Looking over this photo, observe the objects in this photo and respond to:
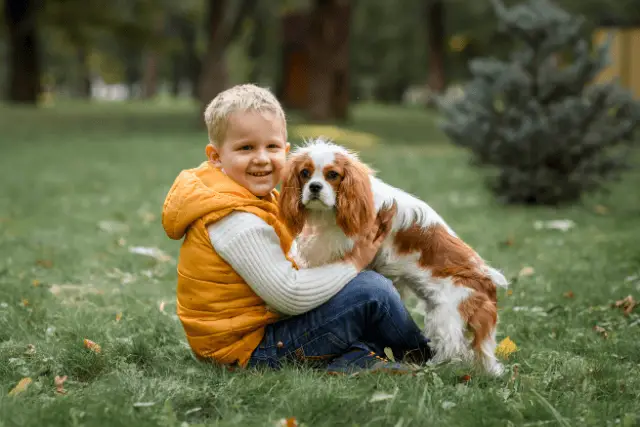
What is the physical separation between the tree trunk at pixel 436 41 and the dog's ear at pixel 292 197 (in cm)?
3001

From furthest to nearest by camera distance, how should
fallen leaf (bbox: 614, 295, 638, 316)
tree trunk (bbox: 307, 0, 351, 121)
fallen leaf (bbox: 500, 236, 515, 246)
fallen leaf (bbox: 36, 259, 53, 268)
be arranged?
1. tree trunk (bbox: 307, 0, 351, 121)
2. fallen leaf (bbox: 500, 236, 515, 246)
3. fallen leaf (bbox: 36, 259, 53, 268)
4. fallen leaf (bbox: 614, 295, 638, 316)

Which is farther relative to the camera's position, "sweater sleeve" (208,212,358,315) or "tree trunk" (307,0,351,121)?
"tree trunk" (307,0,351,121)

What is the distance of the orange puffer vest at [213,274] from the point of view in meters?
3.00

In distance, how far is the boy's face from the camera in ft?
9.92

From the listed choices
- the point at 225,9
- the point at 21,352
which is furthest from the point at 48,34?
the point at 21,352

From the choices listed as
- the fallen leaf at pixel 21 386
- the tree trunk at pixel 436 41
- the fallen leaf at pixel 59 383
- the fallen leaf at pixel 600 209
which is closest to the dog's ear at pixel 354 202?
the fallen leaf at pixel 59 383

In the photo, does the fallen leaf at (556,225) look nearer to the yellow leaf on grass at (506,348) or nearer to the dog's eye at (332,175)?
the yellow leaf on grass at (506,348)

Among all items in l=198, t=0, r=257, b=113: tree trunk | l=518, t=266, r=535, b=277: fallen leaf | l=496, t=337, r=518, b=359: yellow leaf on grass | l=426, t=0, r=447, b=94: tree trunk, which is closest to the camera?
l=496, t=337, r=518, b=359: yellow leaf on grass

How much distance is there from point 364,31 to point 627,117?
33.9m

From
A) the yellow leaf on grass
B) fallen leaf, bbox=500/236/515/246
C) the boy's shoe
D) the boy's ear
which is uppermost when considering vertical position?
the boy's ear

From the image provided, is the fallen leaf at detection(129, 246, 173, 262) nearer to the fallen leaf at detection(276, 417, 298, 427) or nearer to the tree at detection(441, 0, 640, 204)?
the fallen leaf at detection(276, 417, 298, 427)

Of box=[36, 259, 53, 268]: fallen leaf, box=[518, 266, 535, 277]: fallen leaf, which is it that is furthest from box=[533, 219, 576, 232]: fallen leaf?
box=[36, 259, 53, 268]: fallen leaf

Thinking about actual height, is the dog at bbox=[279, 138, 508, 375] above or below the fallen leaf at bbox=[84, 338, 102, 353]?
above

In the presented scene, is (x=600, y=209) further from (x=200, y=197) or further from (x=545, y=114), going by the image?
(x=200, y=197)
